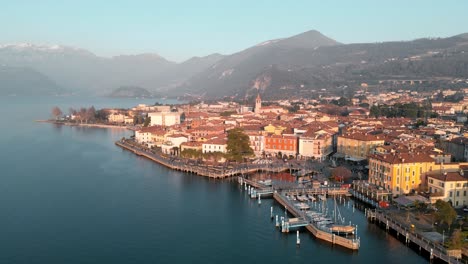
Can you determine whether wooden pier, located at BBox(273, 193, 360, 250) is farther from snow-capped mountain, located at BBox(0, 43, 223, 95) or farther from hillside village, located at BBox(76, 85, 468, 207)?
snow-capped mountain, located at BBox(0, 43, 223, 95)

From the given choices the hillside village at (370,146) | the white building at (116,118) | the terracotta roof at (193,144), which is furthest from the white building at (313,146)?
the white building at (116,118)

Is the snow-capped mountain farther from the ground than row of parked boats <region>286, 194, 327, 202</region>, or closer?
farther from the ground

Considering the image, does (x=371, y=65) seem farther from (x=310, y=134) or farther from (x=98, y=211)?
(x=98, y=211)

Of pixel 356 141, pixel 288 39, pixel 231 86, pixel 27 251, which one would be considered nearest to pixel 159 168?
pixel 356 141

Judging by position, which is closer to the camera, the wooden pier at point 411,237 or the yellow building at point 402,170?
the wooden pier at point 411,237

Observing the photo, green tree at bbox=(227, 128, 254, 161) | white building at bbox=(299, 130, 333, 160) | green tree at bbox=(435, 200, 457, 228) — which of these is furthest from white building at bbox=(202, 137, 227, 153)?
green tree at bbox=(435, 200, 457, 228)

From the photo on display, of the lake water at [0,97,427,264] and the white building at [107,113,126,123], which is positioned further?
the white building at [107,113,126,123]

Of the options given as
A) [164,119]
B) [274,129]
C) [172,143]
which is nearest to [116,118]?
[164,119]

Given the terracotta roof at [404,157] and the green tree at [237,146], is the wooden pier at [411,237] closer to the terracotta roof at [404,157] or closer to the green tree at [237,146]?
the terracotta roof at [404,157]
